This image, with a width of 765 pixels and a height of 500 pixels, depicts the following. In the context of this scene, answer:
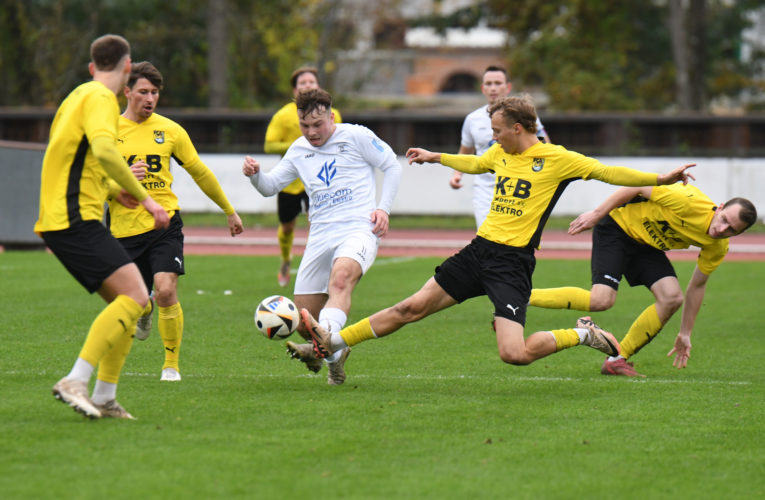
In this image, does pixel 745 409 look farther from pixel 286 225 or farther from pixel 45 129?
pixel 45 129

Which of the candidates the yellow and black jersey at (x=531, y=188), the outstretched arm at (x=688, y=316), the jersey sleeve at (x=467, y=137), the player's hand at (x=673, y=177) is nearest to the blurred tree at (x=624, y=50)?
the jersey sleeve at (x=467, y=137)

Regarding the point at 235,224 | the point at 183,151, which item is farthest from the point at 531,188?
the point at 183,151

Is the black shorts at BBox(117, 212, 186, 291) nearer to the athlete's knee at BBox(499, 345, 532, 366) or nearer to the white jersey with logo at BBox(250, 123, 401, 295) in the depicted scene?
the white jersey with logo at BBox(250, 123, 401, 295)

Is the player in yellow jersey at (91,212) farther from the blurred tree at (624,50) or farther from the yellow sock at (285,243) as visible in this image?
the blurred tree at (624,50)

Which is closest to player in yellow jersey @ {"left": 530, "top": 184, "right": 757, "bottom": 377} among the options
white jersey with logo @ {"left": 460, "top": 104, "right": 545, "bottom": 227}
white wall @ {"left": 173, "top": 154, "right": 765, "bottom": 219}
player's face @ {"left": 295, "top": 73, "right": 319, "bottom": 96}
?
white jersey with logo @ {"left": 460, "top": 104, "right": 545, "bottom": 227}

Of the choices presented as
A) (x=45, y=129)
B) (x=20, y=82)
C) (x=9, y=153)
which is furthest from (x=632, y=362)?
(x=20, y=82)

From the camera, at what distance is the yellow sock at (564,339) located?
7.45 metres

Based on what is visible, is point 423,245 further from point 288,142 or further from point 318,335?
point 318,335

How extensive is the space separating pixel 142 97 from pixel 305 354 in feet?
7.05

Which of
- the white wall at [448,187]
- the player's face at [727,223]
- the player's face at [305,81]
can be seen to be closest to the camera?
the player's face at [727,223]

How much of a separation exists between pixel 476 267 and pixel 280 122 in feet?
18.5

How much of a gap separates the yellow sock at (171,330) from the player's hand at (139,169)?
89 cm

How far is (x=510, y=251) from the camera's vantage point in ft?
24.0

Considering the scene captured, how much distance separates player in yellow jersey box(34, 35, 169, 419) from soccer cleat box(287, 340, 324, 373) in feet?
4.24
